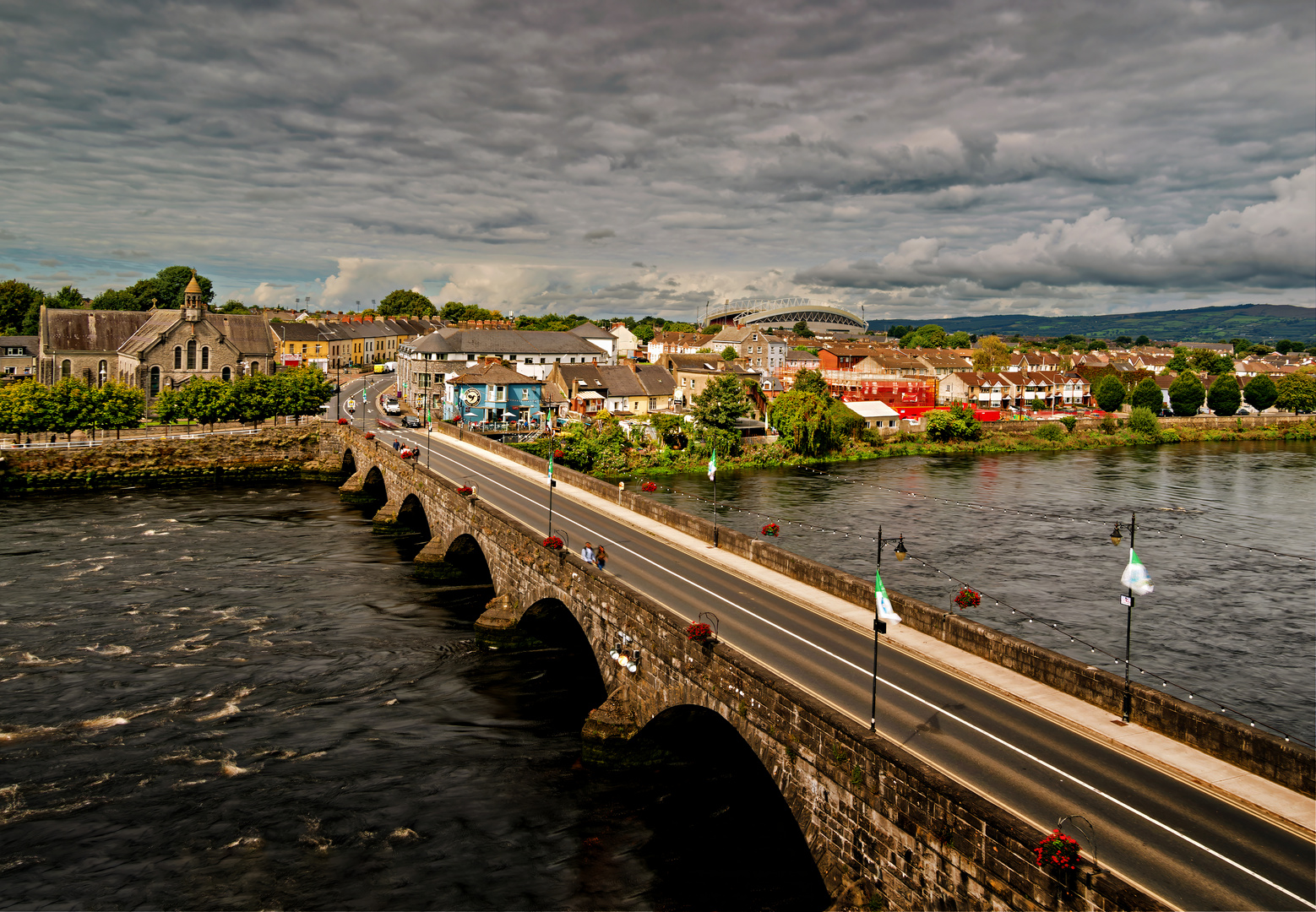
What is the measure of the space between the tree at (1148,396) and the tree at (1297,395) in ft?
88.5

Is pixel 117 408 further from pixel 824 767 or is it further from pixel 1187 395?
pixel 1187 395

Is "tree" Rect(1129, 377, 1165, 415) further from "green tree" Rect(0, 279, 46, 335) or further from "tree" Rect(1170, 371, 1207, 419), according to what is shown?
"green tree" Rect(0, 279, 46, 335)

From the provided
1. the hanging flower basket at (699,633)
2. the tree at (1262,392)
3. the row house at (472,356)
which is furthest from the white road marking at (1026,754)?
the tree at (1262,392)

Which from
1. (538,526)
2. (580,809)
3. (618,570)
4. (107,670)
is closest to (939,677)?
(580,809)

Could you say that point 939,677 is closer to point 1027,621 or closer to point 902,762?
point 902,762

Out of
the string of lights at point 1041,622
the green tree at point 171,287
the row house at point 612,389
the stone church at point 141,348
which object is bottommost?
the string of lights at point 1041,622

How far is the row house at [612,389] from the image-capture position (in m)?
119

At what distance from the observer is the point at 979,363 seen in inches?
7790

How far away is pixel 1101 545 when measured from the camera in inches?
2495

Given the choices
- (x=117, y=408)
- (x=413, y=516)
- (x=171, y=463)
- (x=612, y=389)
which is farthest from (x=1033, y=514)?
(x=117, y=408)

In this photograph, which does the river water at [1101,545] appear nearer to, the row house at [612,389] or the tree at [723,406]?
the tree at [723,406]

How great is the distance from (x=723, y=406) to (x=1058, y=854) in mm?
93400

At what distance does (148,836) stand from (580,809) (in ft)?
44.0

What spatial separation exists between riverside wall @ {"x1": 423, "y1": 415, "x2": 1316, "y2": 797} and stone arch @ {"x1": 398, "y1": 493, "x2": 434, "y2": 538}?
118 ft
